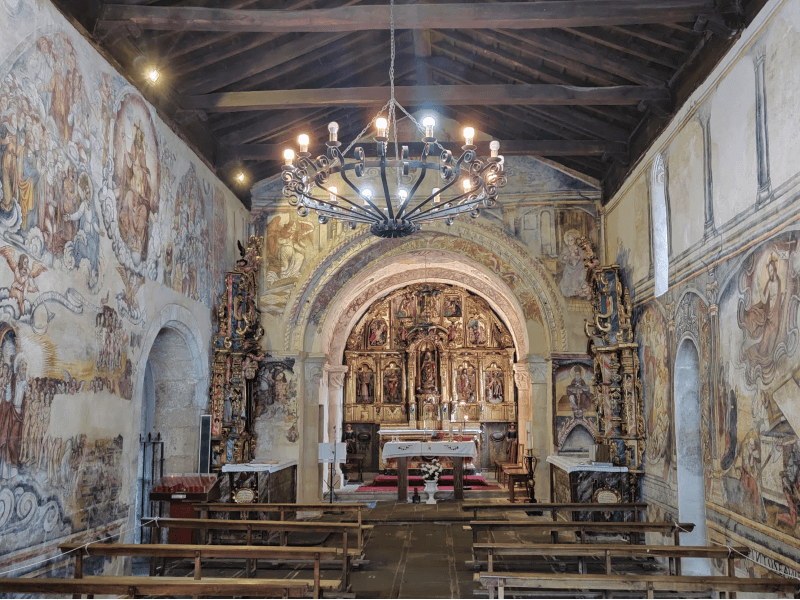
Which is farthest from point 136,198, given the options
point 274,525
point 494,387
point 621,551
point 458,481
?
point 494,387

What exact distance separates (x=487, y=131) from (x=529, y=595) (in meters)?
10.2

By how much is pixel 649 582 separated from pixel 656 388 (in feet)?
19.9

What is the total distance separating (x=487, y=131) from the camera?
602 inches

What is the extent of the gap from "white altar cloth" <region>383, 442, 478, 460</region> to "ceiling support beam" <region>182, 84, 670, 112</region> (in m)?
7.97

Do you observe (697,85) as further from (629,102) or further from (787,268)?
(787,268)

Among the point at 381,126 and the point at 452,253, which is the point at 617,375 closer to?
the point at 452,253

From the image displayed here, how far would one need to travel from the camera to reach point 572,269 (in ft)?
50.8

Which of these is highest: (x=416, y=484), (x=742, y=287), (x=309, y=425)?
(x=742, y=287)

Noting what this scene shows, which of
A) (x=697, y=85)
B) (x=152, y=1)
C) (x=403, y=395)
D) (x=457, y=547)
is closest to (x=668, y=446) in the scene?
(x=457, y=547)

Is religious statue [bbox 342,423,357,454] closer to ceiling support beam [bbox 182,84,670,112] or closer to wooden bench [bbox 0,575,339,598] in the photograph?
ceiling support beam [bbox 182,84,670,112]

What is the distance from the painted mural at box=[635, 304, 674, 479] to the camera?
36.6 feet

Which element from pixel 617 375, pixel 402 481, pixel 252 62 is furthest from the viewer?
pixel 402 481

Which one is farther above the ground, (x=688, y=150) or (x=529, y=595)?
(x=688, y=150)

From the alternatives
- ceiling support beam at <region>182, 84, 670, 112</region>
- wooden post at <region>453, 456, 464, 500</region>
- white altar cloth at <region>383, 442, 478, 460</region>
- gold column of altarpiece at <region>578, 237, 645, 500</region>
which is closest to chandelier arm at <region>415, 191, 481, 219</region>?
ceiling support beam at <region>182, 84, 670, 112</region>
